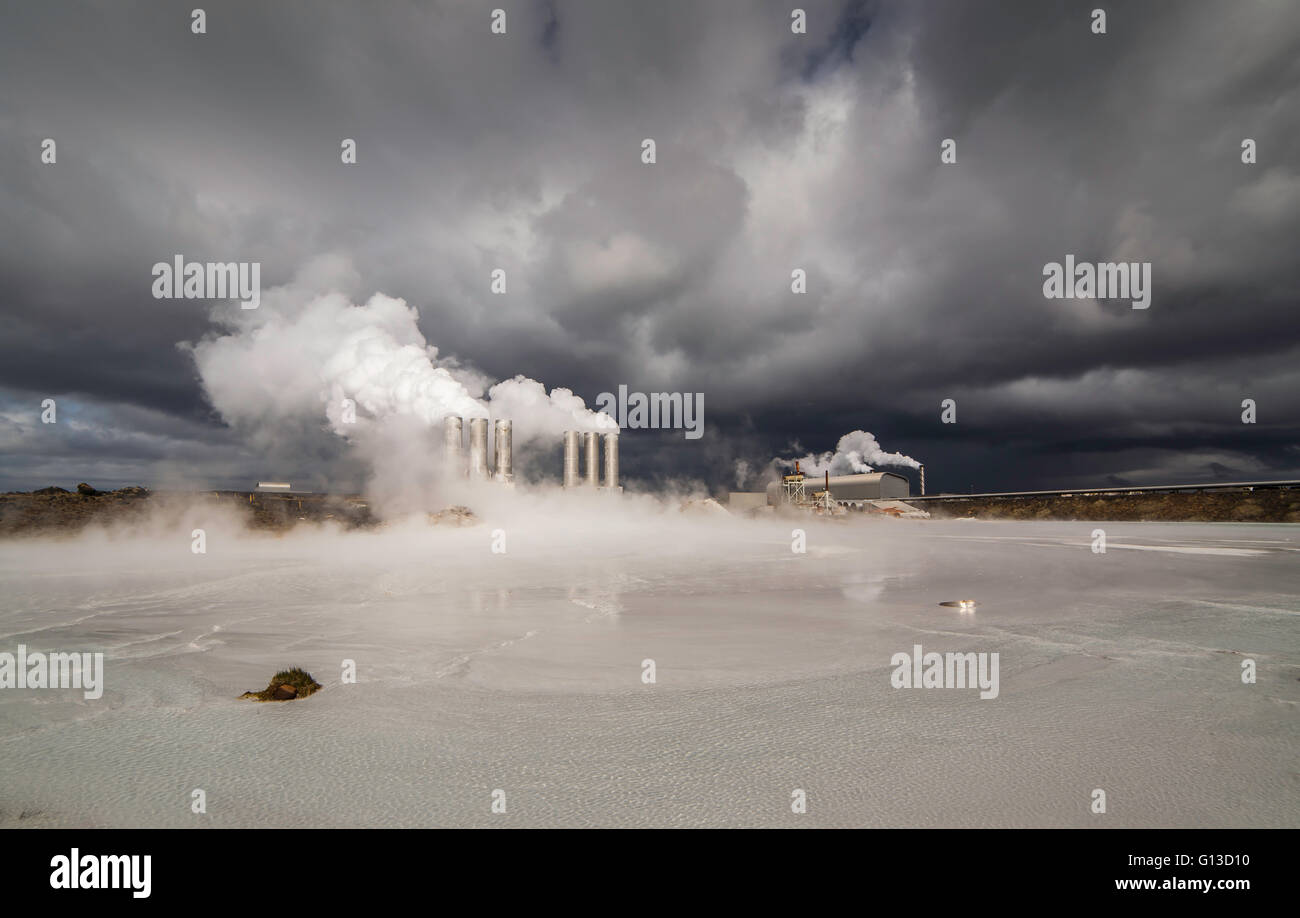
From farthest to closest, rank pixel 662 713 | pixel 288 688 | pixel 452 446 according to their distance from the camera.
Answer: pixel 452 446, pixel 288 688, pixel 662 713

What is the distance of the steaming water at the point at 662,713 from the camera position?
497cm

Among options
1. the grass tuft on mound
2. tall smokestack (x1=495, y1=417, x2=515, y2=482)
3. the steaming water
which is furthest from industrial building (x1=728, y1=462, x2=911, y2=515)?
Result: the grass tuft on mound

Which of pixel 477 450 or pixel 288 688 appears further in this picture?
pixel 477 450

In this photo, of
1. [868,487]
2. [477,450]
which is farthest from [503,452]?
[868,487]

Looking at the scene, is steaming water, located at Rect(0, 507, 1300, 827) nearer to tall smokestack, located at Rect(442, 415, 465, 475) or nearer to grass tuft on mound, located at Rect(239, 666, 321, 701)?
grass tuft on mound, located at Rect(239, 666, 321, 701)

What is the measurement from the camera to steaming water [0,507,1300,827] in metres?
4.97

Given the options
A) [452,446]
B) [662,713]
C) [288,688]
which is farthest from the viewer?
[452,446]

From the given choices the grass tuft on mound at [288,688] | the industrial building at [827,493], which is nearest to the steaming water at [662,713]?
the grass tuft on mound at [288,688]

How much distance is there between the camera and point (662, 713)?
7281 mm

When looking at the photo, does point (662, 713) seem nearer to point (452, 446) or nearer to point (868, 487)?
point (452, 446)

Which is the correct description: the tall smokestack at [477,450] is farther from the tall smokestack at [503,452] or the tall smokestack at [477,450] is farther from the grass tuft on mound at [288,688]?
the grass tuft on mound at [288,688]

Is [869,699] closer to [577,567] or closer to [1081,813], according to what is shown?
[1081,813]

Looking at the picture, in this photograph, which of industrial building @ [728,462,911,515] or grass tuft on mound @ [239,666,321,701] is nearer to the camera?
grass tuft on mound @ [239,666,321,701]

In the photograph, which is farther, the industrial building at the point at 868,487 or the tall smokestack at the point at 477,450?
the industrial building at the point at 868,487
